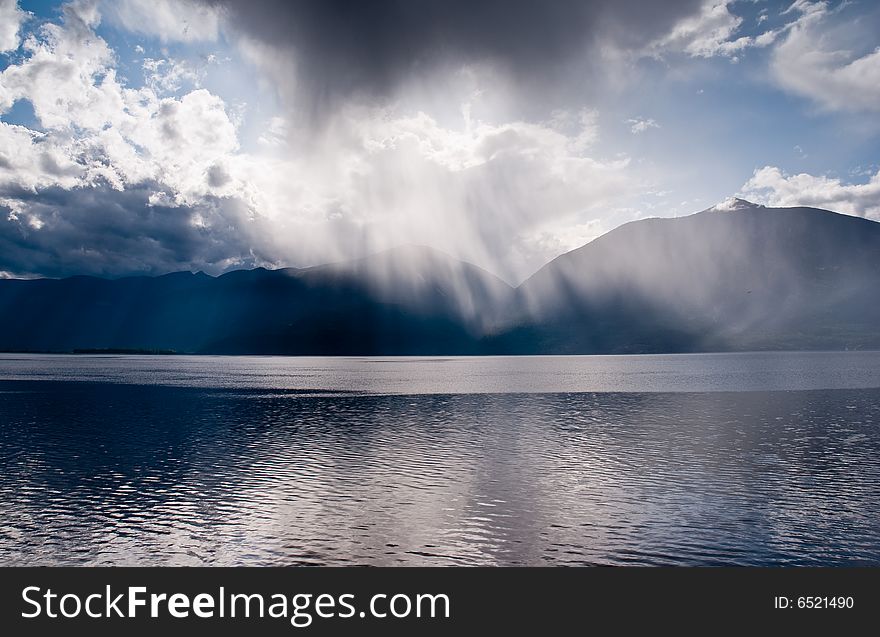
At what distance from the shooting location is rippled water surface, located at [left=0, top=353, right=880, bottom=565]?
29.4 metres

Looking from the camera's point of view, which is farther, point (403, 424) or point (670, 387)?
point (670, 387)

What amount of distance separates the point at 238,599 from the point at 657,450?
46.8 metres

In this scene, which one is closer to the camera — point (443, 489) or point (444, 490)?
point (444, 490)

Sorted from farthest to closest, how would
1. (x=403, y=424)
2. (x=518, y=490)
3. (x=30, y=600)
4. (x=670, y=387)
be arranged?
1. (x=670, y=387)
2. (x=403, y=424)
3. (x=518, y=490)
4. (x=30, y=600)

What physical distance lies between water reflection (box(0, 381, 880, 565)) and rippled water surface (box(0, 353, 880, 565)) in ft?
0.58

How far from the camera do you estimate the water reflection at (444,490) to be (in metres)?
29.4

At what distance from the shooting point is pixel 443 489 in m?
42.2

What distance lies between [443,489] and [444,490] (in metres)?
0.35

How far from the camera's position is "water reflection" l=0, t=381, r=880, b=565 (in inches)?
1158

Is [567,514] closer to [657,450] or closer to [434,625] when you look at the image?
[434,625]

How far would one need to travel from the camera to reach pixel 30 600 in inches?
974

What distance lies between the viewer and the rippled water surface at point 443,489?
29.4 m

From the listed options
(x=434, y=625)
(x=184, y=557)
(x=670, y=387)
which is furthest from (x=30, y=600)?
(x=670, y=387)

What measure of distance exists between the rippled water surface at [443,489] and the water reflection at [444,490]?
0.18 meters
